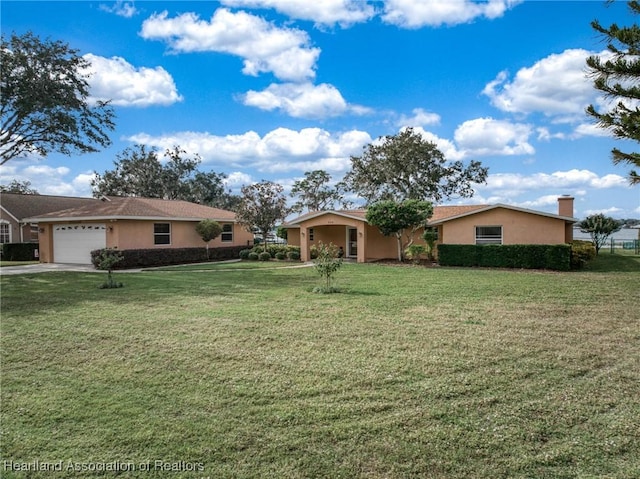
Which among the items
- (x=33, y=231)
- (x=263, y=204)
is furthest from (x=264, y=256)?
(x=33, y=231)

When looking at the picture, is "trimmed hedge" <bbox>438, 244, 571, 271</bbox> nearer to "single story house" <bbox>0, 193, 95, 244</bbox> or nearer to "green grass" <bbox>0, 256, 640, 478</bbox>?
"green grass" <bbox>0, 256, 640, 478</bbox>

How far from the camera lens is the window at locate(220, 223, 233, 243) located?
1086 inches

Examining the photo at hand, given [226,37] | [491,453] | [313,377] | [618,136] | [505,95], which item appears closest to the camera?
[491,453]

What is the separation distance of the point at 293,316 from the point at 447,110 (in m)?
15.6

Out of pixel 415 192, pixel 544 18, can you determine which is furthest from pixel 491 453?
pixel 415 192

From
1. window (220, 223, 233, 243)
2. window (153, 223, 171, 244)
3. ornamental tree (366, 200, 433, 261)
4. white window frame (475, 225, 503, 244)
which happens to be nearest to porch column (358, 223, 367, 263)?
ornamental tree (366, 200, 433, 261)

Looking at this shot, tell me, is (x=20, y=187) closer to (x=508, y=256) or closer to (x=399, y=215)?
(x=399, y=215)

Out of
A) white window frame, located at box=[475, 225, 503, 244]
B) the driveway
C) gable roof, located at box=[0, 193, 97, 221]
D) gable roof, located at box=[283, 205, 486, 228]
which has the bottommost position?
the driveway

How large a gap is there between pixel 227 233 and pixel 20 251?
12799 mm

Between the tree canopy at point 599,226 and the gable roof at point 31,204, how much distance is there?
115 feet

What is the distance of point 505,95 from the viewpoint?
1694 centimetres

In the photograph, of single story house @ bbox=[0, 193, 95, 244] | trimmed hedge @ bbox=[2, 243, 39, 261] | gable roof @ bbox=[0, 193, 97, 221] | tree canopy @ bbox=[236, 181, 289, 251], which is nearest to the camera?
tree canopy @ bbox=[236, 181, 289, 251]

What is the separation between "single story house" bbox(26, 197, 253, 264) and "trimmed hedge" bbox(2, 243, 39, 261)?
3.14m

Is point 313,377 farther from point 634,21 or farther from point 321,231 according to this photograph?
point 321,231
